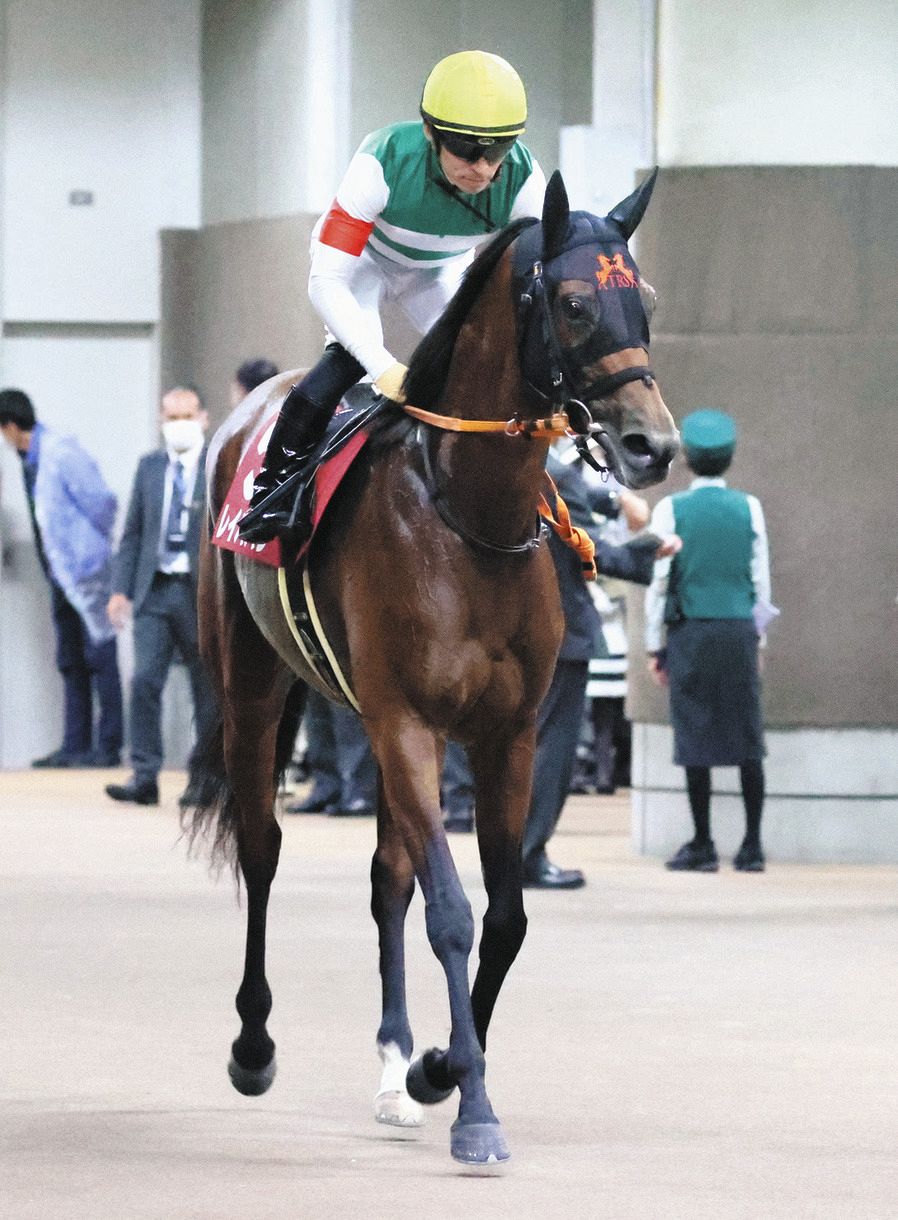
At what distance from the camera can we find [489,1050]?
291 inches

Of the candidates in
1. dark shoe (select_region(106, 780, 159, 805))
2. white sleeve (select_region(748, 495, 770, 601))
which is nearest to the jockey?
white sleeve (select_region(748, 495, 770, 601))

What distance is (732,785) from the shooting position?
12.0m

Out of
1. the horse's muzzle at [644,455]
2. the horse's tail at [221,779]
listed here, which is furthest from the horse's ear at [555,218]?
the horse's tail at [221,779]

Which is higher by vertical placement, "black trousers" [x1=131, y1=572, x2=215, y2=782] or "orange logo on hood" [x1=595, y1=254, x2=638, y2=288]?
"orange logo on hood" [x1=595, y1=254, x2=638, y2=288]

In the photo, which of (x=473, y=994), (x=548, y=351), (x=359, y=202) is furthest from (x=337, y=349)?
(x=473, y=994)

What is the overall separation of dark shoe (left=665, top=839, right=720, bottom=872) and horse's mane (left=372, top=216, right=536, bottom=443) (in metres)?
5.63

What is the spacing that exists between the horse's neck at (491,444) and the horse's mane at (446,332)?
2 centimetres

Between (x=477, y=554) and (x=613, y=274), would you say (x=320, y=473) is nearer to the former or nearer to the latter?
(x=477, y=554)

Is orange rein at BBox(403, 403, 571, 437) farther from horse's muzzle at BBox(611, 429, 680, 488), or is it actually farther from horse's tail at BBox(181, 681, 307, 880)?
horse's tail at BBox(181, 681, 307, 880)

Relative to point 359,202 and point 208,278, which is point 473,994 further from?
point 208,278

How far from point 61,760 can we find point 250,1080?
10.3m

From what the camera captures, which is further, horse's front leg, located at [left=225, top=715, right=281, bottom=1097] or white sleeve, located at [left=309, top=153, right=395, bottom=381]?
horse's front leg, located at [left=225, top=715, right=281, bottom=1097]

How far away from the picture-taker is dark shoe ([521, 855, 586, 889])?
1105 cm

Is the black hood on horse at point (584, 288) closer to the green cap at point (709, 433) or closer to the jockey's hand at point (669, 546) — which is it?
the jockey's hand at point (669, 546)
